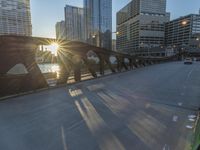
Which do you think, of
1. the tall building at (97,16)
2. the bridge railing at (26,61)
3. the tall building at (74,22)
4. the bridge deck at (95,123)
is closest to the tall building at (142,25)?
the tall building at (74,22)

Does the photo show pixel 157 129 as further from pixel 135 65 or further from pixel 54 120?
pixel 135 65

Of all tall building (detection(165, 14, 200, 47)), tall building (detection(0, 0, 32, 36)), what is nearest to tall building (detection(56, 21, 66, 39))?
tall building (detection(0, 0, 32, 36))

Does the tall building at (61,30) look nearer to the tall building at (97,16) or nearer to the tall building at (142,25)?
the tall building at (97,16)

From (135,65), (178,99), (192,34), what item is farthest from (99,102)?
(192,34)

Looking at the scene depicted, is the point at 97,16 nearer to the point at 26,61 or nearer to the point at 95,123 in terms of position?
the point at 26,61

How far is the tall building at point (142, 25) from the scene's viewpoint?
100938 millimetres

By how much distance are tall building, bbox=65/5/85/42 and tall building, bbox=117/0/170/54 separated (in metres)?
70.1

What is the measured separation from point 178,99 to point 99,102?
2.57 m

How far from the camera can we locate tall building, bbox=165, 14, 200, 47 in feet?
254

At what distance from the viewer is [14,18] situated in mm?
20281

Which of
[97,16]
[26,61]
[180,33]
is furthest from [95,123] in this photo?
[180,33]

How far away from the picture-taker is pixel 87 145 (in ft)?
7.65

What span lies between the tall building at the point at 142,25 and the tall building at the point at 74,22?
70117mm

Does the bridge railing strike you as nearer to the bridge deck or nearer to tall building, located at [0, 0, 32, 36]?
the bridge deck
